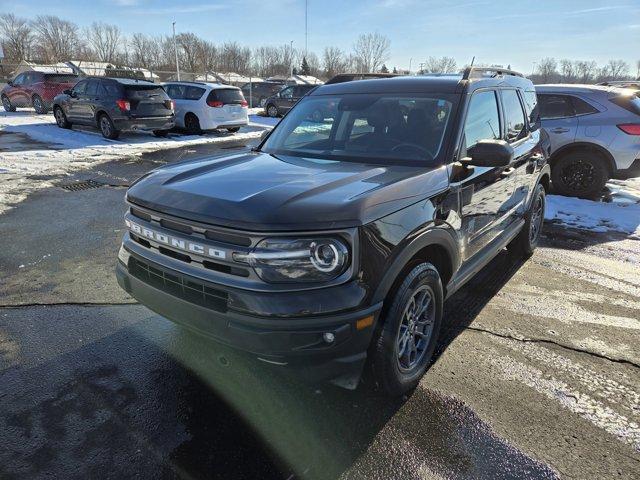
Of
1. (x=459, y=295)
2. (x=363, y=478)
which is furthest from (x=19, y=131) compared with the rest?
(x=363, y=478)

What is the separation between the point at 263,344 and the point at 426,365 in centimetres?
140

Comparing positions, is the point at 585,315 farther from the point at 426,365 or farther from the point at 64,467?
the point at 64,467

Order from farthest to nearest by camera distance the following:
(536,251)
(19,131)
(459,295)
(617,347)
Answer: (19,131)
(536,251)
(459,295)
(617,347)

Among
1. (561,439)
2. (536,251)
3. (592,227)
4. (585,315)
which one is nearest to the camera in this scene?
(561,439)

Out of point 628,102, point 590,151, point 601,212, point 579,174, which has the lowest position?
point 601,212

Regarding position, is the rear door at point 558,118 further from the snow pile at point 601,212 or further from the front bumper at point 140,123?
the front bumper at point 140,123

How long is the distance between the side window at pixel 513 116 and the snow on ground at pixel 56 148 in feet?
23.0

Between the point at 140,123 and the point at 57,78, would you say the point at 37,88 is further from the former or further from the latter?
the point at 140,123

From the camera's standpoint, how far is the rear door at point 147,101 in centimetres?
1324

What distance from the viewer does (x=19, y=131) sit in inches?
595

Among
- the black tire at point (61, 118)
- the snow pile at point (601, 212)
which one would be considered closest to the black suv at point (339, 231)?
the snow pile at point (601, 212)

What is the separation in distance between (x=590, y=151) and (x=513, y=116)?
15.5 ft

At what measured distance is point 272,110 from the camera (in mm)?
23625

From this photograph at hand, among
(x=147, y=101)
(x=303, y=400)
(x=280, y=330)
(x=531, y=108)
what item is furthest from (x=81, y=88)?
(x=280, y=330)
